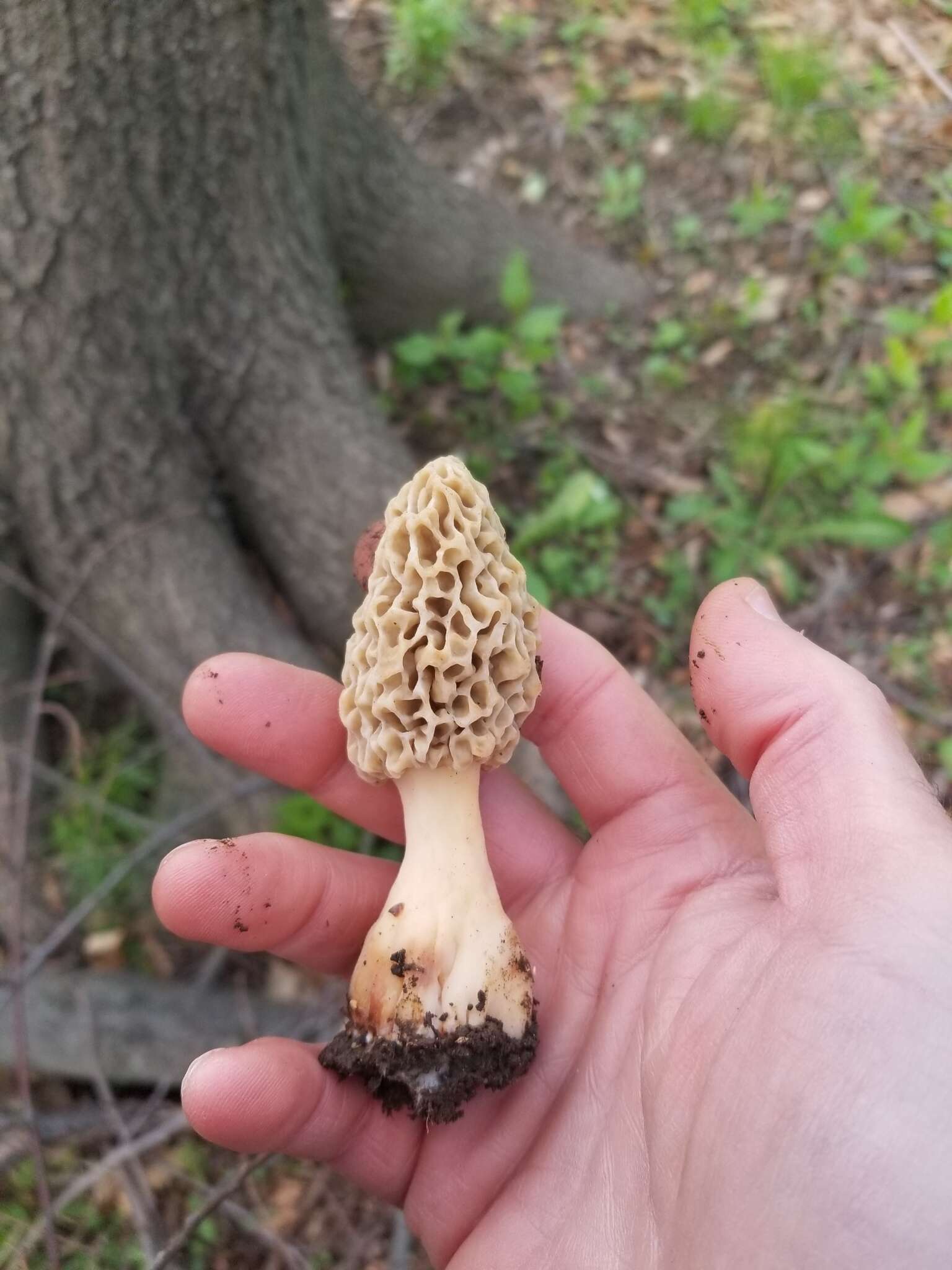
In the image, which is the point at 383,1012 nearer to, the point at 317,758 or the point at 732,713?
the point at 317,758

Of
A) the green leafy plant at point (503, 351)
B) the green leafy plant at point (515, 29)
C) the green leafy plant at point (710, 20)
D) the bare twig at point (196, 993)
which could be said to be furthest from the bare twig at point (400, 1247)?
the green leafy plant at point (515, 29)

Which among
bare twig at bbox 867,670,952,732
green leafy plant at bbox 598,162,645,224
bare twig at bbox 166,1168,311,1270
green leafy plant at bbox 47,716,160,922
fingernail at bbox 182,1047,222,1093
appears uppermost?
green leafy plant at bbox 598,162,645,224

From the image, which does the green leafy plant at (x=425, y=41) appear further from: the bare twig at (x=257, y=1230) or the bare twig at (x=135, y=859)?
the bare twig at (x=257, y=1230)

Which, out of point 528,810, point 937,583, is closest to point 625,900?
point 528,810

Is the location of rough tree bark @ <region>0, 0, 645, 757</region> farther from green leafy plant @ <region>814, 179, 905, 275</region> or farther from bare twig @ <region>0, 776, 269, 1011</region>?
green leafy plant @ <region>814, 179, 905, 275</region>

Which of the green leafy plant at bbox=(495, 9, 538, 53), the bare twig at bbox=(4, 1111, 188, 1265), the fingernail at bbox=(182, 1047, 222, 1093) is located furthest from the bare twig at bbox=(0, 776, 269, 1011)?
the green leafy plant at bbox=(495, 9, 538, 53)

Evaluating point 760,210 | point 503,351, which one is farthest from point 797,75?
point 503,351
